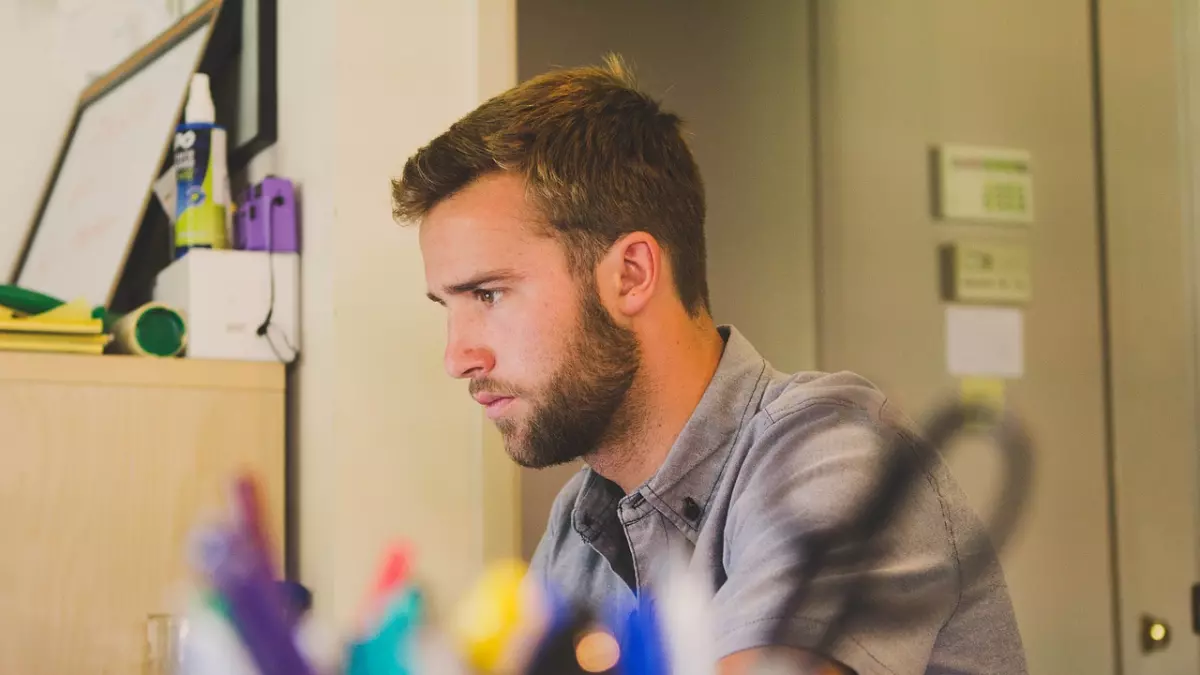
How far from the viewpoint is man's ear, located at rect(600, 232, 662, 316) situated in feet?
3.19

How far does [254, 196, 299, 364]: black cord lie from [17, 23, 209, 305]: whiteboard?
0.74ft

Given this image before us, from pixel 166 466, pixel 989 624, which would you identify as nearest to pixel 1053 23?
pixel 989 624

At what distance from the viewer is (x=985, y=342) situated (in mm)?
1807

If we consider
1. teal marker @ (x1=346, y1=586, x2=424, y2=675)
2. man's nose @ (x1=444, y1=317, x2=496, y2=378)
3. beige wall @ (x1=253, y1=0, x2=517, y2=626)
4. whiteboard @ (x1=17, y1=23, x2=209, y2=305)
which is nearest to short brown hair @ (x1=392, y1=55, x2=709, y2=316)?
man's nose @ (x1=444, y1=317, x2=496, y2=378)

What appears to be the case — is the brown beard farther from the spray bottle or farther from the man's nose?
the spray bottle

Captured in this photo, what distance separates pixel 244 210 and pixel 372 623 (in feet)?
3.90

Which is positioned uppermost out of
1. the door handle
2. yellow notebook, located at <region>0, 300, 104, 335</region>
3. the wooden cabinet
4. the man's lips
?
yellow notebook, located at <region>0, 300, 104, 335</region>

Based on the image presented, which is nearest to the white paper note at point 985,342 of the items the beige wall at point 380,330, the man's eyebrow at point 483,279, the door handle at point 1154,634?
the door handle at point 1154,634

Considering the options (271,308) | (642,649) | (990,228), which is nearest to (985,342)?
(990,228)

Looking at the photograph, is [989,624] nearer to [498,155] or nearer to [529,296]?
[529,296]

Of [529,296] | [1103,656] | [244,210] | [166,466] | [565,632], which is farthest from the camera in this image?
[1103,656]

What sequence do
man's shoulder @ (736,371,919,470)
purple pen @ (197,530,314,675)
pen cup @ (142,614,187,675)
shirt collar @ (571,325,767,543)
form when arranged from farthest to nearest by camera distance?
pen cup @ (142,614,187,675), shirt collar @ (571,325,767,543), man's shoulder @ (736,371,919,470), purple pen @ (197,530,314,675)

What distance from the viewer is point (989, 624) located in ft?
2.64

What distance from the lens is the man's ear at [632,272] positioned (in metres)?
0.97
